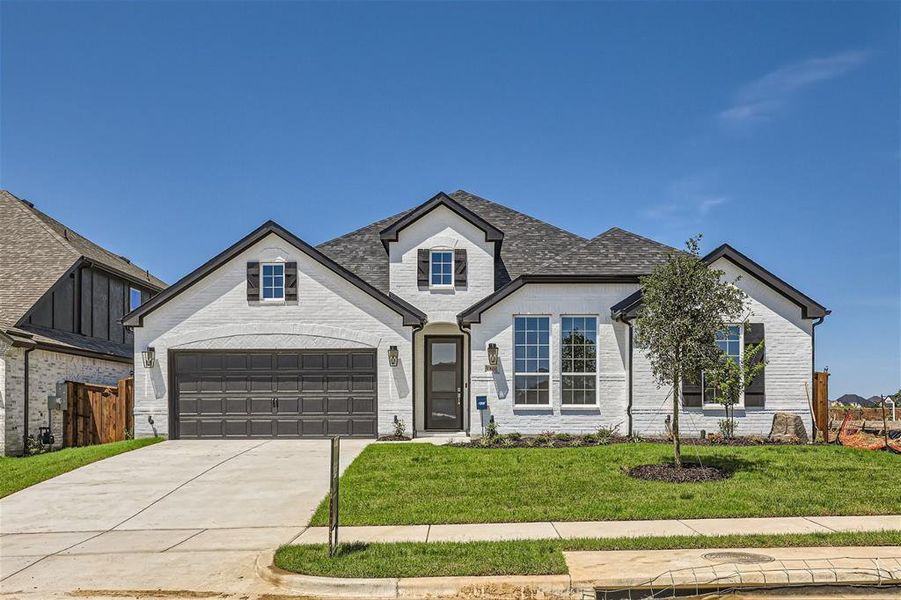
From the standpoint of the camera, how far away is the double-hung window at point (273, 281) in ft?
64.4

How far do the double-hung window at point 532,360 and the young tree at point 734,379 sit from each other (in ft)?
12.5

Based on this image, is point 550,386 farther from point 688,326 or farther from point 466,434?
point 688,326

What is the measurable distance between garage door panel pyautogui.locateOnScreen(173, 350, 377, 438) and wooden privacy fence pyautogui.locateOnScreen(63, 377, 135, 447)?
165cm

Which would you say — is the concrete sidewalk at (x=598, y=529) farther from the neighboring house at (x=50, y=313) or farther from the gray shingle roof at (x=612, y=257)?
the neighboring house at (x=50, y=313)

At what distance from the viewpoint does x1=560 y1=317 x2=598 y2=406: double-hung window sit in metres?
18.5

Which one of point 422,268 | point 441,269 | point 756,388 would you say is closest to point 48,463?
point 422,268

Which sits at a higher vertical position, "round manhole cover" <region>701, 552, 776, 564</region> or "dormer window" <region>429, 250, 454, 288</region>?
"dormer window" <region>429, 250, 454, 288</region>

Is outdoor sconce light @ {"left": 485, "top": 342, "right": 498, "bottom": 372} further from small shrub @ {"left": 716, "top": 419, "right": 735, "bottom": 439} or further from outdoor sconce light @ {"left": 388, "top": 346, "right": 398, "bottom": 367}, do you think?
small shrub @ {"left": 716, "top": 419, "right": 735, "bottom": 439}

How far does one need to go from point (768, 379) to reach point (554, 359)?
16.8 feet

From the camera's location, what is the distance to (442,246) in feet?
68.0

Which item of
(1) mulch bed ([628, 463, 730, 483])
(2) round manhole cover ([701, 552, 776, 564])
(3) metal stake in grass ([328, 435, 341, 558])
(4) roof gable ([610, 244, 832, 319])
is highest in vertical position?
(4) roof gable ([610, 244, 832, 319])

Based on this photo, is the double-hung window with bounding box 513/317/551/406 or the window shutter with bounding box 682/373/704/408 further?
the double-hung window with bounding box 513/317/551/406

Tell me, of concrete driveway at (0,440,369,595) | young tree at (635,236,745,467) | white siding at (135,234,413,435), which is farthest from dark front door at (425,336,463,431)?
young tree at (635,236,745,467)

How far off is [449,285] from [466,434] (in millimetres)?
4054
